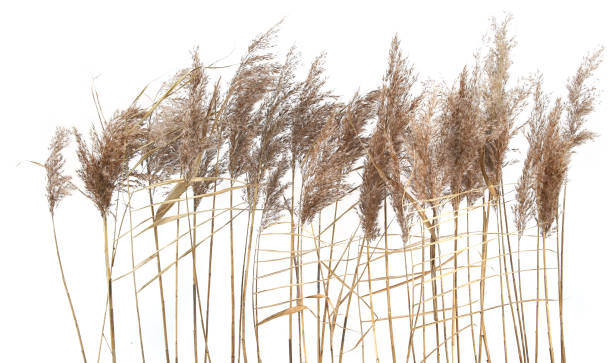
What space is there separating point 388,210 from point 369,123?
0.47 metres

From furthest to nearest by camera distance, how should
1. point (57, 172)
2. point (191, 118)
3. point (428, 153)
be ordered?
1. point (57, 172)
2. point (191, 118)
3. point (428, 153)

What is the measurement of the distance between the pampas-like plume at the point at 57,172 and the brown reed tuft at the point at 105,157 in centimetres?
19

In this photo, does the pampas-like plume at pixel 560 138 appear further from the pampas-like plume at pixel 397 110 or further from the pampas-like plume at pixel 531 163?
the pampas-like plume at pixel 397 110

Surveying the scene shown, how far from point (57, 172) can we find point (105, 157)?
358 mm

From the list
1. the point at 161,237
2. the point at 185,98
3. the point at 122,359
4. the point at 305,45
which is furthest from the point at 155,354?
the point at 305,45

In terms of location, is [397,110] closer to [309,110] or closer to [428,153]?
[428,153]

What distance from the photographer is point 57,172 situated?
2.23m

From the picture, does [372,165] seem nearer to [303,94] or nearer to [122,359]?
[303,94]

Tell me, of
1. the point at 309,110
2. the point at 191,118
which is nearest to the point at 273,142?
the point at 309,110

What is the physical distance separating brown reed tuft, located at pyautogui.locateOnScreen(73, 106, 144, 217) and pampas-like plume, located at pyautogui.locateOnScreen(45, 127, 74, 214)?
0.19m

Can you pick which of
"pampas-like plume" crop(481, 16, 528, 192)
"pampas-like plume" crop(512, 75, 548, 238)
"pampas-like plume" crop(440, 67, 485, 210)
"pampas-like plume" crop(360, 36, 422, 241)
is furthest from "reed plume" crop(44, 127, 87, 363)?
"pampas-like plume" crop(512, 75, 548, 238)

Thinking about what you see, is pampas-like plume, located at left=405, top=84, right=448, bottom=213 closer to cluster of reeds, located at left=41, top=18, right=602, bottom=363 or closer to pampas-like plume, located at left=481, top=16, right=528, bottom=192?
cluster of reeds, located at left=41, top=18, right=602, bottom=363

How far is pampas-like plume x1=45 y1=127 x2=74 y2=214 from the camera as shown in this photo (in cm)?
221

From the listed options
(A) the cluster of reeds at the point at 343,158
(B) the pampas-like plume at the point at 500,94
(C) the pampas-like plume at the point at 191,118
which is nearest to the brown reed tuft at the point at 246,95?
(A) the cluster of reeds at the point at 343,158
